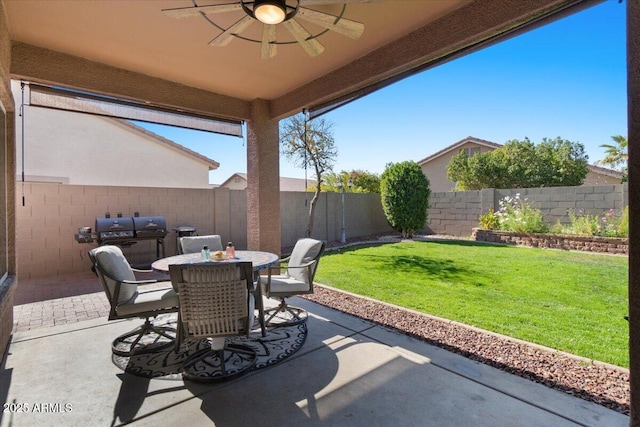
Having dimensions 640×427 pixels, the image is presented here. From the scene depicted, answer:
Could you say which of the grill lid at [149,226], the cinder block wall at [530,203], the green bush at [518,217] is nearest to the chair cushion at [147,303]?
the grill lid at [149,226]

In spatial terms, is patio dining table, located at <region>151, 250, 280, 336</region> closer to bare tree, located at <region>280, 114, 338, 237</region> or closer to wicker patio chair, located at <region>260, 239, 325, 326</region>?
wicker patio chair, located at <region>260, 239, 325, 326</region>

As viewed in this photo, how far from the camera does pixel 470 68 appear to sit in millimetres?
8648

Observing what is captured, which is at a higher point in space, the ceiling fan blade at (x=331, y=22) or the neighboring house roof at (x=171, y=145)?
the neighboring house roof at (x=171, y=145)

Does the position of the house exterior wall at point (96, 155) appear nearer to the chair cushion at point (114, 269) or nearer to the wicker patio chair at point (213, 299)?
the chair cushion at point (114, 269)

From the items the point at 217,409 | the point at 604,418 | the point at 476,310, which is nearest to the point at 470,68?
the point at 476,310

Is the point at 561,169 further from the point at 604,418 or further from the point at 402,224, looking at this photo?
the point at 604,418

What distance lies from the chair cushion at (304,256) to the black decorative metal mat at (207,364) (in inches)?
26.0

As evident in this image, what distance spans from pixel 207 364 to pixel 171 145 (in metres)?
14.0

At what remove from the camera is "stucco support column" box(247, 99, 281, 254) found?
5.89 metres

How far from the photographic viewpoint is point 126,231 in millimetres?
6566

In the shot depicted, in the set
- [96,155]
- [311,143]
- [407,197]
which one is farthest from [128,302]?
[96,155]

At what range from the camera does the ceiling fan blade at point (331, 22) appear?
2.60 metres

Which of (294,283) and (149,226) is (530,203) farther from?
(149,226)

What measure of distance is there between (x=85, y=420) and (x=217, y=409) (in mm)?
865
